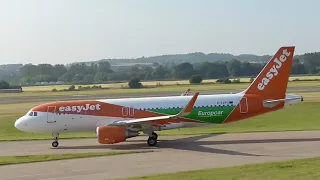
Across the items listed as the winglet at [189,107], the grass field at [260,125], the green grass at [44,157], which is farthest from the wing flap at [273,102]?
the green grass at [44,157]

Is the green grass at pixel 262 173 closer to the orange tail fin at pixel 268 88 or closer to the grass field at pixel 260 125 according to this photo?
the orange tail fin at pixel 268 88

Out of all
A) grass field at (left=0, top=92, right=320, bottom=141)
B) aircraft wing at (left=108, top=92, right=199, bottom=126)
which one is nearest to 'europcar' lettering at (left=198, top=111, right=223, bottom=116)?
aircraft wing at (left=108, top=92, right=199, bottom=126)

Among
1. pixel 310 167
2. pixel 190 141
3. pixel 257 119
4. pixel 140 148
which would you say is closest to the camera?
pixel 310 167

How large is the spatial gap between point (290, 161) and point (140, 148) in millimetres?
10230

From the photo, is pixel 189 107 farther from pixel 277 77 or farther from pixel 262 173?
pixel 262 173

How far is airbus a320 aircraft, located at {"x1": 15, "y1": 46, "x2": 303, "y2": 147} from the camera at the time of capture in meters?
32.8

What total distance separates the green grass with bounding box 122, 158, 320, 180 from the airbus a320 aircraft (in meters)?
11.2

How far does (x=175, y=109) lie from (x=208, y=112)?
2.10 metres

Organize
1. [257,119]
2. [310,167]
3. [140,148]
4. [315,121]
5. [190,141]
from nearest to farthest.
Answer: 1. [310,167]
2. [140,148]
3. [190,141]
4. [315,121]
5. [257,119]

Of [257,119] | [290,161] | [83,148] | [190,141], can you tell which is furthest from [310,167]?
[257,119]

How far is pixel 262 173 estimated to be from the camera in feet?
63.3

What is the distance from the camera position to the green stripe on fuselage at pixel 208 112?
107 ft

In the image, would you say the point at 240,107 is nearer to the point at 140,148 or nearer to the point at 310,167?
the point at 140,148

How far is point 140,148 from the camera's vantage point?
30.0 metres
